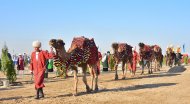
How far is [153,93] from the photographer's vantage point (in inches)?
645

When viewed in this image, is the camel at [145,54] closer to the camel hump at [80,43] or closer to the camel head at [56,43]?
the camel hump at [80,43]

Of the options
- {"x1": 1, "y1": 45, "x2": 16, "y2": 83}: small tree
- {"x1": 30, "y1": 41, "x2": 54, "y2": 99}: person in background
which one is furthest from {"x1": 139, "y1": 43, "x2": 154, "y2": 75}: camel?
{"x1": 30, "y1": 41, "x2": 54, "y2": 99}: person in background

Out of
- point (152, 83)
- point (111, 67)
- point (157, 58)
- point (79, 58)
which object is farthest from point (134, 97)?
point (111, 67)

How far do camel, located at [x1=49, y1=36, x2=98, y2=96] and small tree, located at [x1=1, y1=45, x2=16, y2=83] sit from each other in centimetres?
807

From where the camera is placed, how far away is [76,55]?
16438 mm

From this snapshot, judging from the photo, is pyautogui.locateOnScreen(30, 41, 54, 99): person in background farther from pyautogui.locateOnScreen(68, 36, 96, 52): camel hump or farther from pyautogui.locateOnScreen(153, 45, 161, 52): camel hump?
pyautogui.locateOnScreen(153, 45, 161, 52): camel hump

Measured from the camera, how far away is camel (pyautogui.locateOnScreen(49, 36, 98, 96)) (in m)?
15.9

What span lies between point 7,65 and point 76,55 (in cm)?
928

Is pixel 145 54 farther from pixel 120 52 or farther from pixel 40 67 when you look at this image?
pixel 40 67

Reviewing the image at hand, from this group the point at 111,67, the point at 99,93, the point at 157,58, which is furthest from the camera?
the point at 111,67


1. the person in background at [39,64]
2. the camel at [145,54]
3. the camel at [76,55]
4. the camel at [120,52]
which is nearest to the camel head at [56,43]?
the camel at [76,55]

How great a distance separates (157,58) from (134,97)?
1762 cm

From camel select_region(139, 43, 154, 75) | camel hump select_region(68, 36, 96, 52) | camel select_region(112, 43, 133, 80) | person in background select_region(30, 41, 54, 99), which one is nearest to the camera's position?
person in background select_region(30, 41, 54, 99)

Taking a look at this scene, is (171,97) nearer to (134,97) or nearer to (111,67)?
(134,97)
